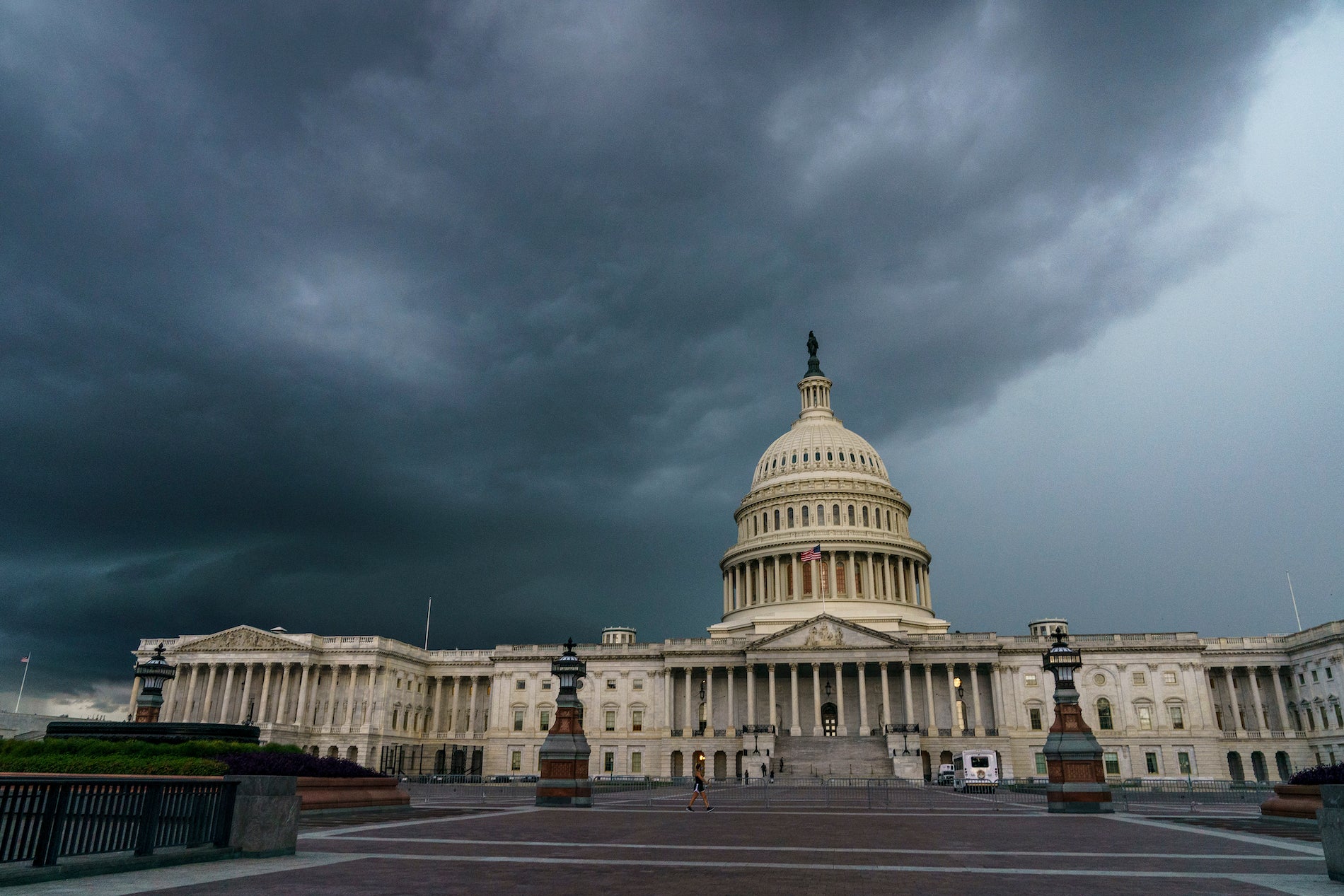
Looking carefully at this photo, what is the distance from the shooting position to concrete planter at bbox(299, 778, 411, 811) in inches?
998

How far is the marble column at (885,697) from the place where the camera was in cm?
8456

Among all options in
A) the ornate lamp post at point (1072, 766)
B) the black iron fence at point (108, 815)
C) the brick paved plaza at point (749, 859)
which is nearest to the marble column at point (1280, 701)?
the ornate lamp post at point (1072, 766)

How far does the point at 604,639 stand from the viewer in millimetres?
140875

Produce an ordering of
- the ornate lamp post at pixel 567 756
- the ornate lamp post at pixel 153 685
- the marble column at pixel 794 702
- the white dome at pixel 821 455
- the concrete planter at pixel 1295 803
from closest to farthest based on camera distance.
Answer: the concrete planter at pixel 1295 803
the ornate lamp post at pixel 567 756
the ornate lamp post at pixel 153 685
the marble column at pixel 794 702
the white dome at pixel 821 455

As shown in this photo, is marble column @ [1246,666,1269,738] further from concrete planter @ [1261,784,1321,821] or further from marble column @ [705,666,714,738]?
concrete planter @ [1261,784,1321,821]

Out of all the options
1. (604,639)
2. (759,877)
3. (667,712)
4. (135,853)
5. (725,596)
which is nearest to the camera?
(135,853)

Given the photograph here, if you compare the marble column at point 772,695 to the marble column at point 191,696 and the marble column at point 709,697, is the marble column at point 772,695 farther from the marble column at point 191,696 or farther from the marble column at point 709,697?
the marble column at point 191,696

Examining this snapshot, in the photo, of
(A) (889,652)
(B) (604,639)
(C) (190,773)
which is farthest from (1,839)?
(B) (604,639)

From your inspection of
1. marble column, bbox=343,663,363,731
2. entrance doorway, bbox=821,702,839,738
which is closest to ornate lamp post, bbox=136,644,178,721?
marble column, bbox=343,663,363,731

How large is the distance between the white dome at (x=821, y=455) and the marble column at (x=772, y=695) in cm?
3007

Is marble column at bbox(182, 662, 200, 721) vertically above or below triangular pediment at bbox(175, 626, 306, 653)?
below

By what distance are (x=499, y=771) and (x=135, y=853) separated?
87135 mm

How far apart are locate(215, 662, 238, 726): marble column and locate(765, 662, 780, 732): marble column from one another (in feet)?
200

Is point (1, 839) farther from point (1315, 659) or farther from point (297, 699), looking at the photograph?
point (1315, 659)
